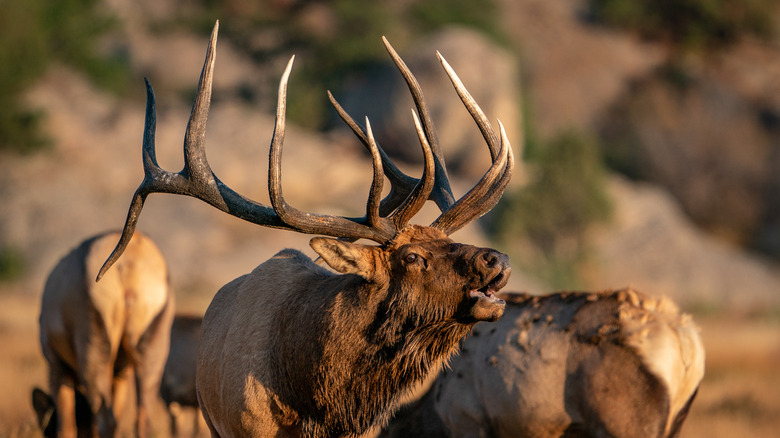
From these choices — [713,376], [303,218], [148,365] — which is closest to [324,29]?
[713,376]

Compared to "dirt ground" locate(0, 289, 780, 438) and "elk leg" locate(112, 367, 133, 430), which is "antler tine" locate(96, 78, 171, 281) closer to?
"elk leg" locate(112, 367, 133, 430)

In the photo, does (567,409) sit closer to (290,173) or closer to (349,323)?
(349,323)

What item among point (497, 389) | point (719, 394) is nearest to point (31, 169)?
point (719, 394)

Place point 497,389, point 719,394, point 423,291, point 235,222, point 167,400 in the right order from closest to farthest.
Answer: point 423,291, point 497,389, point 167,400, point 719,394, point 235,222

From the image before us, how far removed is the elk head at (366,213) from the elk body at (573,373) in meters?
1.51

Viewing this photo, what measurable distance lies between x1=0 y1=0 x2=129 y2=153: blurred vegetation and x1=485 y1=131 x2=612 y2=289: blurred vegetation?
12905mm

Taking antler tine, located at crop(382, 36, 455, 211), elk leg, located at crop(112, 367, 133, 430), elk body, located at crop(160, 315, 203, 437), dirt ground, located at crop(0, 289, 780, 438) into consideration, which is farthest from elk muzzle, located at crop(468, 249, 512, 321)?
elk body, located at crop(160, 315, 203, 437)

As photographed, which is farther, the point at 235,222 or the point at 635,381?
the point at 235,222

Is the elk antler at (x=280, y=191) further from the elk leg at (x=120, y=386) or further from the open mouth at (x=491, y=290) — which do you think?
the elk leg at (x=120, y=386)

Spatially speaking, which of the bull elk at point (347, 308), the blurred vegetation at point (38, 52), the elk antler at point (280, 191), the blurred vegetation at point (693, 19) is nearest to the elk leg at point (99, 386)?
the bull elk at point (347, 308)

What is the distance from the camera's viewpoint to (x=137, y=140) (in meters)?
23.7

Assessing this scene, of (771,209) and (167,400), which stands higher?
(167,400)

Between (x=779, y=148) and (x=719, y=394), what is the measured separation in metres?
25.1

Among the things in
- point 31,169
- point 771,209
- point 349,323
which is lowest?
point 771,209
